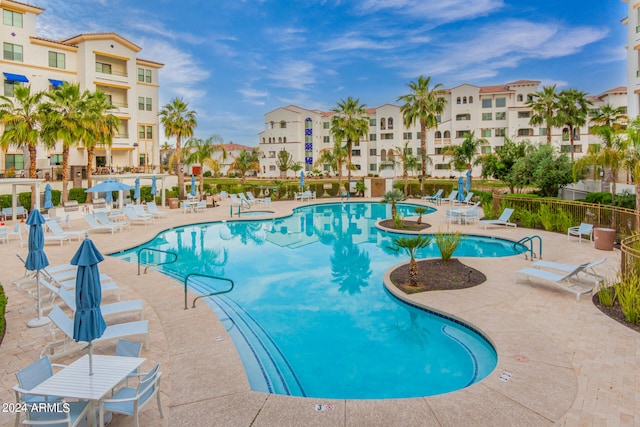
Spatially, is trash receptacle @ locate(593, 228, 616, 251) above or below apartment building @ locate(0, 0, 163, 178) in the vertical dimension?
below

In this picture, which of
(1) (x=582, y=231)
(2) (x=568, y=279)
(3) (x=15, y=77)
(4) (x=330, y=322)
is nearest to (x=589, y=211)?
(1) (x=582, y=231)

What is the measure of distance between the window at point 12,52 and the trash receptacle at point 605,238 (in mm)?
41214

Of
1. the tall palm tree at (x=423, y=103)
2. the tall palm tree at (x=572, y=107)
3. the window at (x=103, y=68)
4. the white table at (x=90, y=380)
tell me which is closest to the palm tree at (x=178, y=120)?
the window at (x=103, y=68)

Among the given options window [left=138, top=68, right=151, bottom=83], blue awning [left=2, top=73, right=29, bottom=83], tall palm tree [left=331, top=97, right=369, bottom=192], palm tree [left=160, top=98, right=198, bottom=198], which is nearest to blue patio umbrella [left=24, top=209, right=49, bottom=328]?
palm tree [left=160, top=98, right=198, bottom=198]

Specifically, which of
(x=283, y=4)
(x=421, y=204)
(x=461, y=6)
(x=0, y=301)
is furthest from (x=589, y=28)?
(x=0, y=301)

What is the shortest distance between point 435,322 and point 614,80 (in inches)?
2566

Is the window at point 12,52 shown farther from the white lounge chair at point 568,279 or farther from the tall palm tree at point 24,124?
the white lounge chair at point 568,279

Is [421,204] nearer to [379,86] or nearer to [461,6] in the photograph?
[461,6]

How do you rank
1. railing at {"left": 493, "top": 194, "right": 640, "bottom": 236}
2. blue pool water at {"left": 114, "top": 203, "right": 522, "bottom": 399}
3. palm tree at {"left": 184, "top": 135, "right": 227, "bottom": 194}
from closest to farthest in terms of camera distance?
blue pool water at {"left": 114, "top": 203, "right": 522, "bottom": 399}, railing at {"left": 493, "top": 194, "right": 640, "bottom": 236}, palm tree at {"left": 184, "top": 135, "right": 227, "bottom": 194}

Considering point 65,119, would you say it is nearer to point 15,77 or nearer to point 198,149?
point 15,77

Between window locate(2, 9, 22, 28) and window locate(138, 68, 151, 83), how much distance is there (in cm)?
1048

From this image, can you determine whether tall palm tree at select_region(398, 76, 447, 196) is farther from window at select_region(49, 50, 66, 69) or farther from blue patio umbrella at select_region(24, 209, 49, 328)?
blue patio umbrella at select_region(24, 209, 49, 328)

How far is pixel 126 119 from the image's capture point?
130 feet

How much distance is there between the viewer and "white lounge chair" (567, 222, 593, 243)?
16297mm
